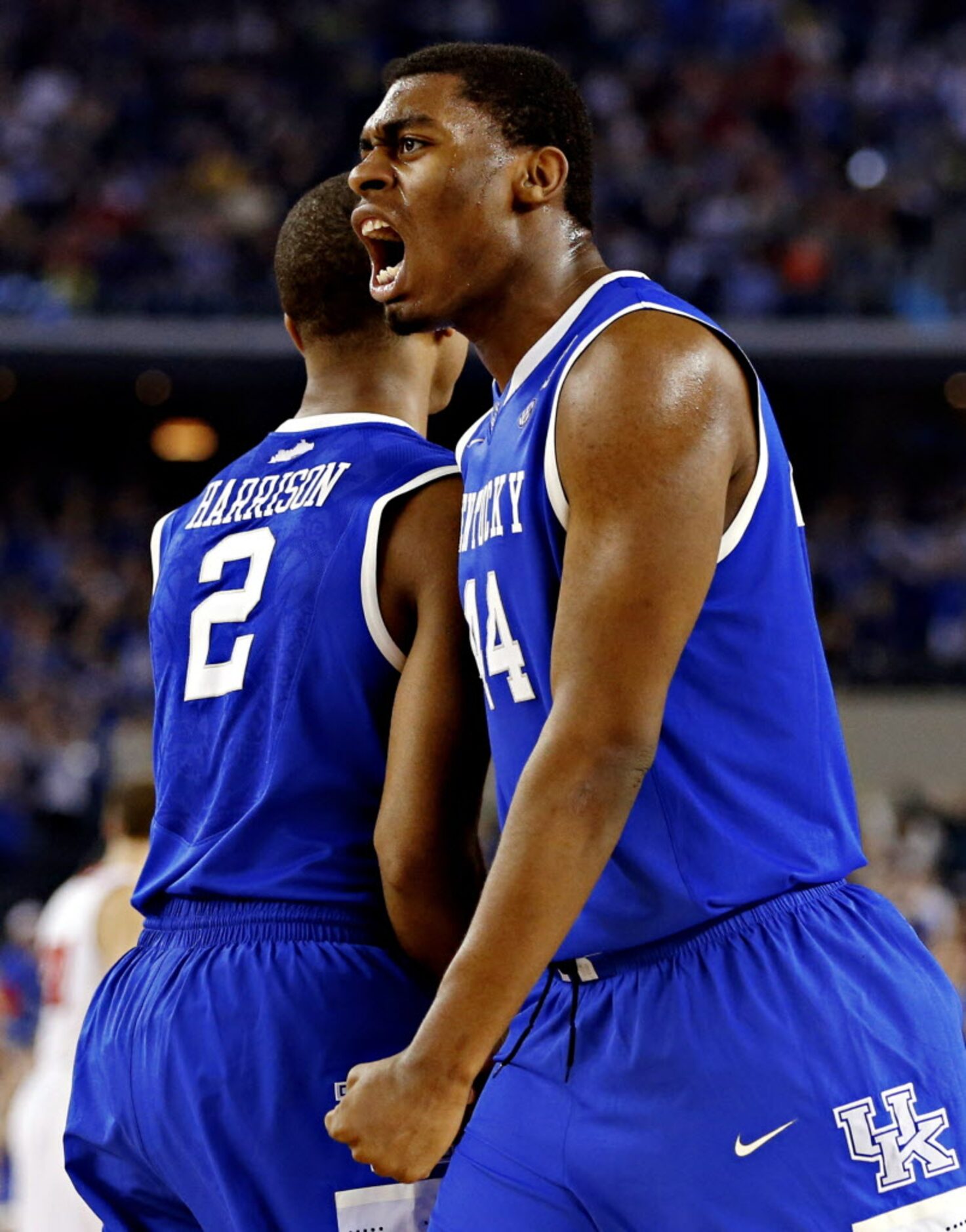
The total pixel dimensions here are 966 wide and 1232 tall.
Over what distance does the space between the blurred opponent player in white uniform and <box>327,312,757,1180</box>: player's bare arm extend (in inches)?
135

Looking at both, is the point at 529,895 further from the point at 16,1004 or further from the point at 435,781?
the point at 16,1004

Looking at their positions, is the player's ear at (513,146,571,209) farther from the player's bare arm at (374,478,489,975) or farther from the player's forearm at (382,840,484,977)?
the player's forearm at (382,840,484,977)

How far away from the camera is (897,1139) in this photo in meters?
2.17

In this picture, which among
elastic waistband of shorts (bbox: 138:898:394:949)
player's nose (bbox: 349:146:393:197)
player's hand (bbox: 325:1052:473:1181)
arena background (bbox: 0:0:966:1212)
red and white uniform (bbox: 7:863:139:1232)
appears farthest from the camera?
arena background (bbox: 0:0:966:1212)

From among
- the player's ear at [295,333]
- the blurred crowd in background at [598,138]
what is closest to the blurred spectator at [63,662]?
the blurred crowd in background at [598,138]

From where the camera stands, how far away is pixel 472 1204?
2.32 m

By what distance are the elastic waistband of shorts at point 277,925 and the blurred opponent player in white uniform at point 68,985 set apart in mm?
2579

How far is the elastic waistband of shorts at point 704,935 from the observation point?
7.48 ft

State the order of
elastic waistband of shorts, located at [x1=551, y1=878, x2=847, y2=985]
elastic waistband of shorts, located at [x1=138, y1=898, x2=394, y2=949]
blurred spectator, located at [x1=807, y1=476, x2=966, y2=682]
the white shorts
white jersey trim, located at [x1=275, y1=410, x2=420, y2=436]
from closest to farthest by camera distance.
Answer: elastic waistband of shorts, located at [x1=551, y1=878, x2=847, y2=985] < elastic waistband of shorts, located at [x1=138, y1=898, x2=394, y2=949] < white jersey trim, located at [x1=275, y1=410, x2=420, y2=436] < the white shorts < blurred spectator, located at [x1=807, y1=476, x2=966, y2=682]

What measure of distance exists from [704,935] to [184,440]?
18.4m

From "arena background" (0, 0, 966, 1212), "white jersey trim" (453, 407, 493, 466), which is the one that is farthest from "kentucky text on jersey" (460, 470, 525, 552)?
"arena background" (0, 0, 966, 1212)

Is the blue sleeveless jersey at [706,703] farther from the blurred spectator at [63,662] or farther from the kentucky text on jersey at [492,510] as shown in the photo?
the blurred spectator at [63,662]

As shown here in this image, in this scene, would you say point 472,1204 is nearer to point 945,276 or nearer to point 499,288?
point 499,288

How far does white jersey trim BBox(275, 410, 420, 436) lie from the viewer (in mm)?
3025
